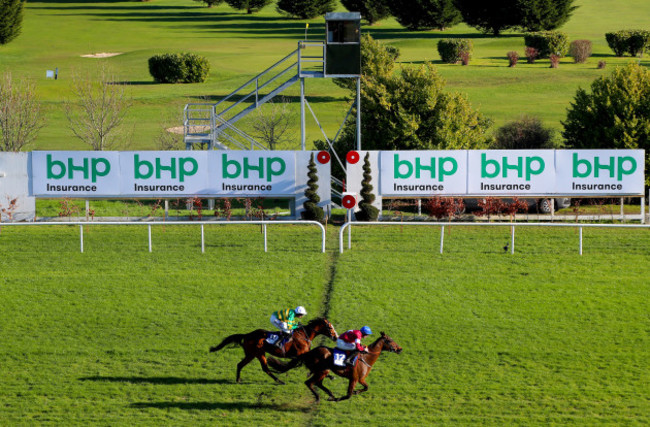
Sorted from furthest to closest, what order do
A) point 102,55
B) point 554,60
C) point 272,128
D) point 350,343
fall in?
1. point 102,55
2. point 554,60
3. point 272,128
4. point 350,343

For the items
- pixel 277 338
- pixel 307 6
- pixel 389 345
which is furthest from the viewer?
pixel 307 6

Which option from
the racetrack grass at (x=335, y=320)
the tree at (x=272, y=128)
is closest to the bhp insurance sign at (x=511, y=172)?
the racetrack grass at (x=335, y=320)

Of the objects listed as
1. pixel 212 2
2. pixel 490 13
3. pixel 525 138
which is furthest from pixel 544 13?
pixel 212 2

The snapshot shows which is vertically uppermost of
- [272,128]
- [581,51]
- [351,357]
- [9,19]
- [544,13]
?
[9,19]

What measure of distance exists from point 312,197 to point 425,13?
185 ft

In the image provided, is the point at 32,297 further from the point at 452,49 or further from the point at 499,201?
the point at 452,49

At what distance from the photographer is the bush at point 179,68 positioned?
61531 mm

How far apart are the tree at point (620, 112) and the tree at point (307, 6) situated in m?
59.1

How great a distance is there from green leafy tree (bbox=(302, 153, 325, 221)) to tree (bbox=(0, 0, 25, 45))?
5619 cm

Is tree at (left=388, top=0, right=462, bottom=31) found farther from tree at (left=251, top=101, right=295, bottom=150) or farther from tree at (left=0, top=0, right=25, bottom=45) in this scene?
tree at (left=0, top=0, right=25, bottom=45)

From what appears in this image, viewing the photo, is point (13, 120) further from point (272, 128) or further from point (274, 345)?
point (274, 345)

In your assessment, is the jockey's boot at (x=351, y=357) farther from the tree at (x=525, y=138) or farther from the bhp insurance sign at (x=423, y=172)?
the tree at (x=525, y=138)

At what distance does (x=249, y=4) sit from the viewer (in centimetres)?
9888

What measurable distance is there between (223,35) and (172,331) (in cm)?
7132
